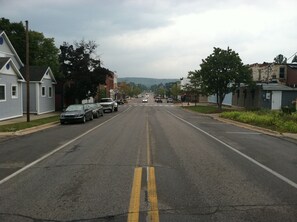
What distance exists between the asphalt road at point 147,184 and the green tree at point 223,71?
34.9 metres

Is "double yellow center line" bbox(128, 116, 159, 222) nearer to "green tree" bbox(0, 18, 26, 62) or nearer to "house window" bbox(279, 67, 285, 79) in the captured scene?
"green tree" bbox(0, 18, 26, 62)

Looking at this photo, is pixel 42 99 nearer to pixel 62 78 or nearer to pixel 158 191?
pixel 62 78

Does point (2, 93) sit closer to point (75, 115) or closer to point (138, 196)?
point (75, 115)

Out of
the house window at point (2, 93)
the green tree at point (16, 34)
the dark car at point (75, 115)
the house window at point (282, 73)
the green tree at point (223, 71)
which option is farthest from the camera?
the house window at point (282, 73)

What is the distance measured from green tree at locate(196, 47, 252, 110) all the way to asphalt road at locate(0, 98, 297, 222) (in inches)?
1374

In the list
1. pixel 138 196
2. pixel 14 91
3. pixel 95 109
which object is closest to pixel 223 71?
pixel 95 109

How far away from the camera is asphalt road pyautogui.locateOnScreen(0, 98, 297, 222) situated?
6.31m

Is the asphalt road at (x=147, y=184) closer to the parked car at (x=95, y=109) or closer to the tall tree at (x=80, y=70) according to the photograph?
the parked car at (x=95, y=109)

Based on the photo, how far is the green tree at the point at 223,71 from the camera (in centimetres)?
4862

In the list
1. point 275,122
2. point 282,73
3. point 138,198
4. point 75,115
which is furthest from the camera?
point 282,73

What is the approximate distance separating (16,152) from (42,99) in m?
28.1

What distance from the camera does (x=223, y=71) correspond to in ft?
161

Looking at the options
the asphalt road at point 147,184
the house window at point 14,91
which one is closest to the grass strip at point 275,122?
the asphalt road at point 147,184

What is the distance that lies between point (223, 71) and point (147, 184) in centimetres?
4236
